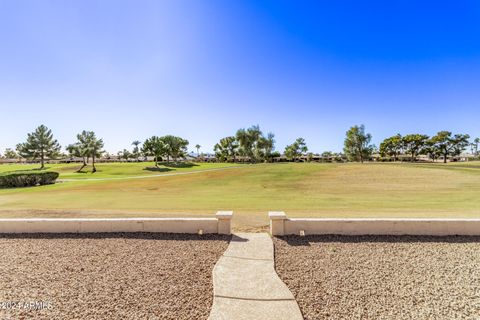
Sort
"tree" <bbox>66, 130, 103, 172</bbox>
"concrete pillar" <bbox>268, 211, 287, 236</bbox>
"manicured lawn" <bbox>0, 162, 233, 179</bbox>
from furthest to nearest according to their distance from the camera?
"tree" <bbox>66, 130, 103, 172</bbox> < "manicured lawn" <bbox>0, 162, 233, 179</bbox> < "concrete pillar" <bbox>268, 211, 287, 236</bbox>

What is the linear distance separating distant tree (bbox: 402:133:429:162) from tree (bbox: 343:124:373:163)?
18966 mm

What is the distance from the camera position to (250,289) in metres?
5.09

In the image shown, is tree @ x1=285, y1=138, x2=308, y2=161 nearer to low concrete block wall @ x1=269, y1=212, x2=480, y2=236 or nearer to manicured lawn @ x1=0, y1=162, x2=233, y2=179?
manicured lawn @ x1=0, y1=162, x2=233, y2=179

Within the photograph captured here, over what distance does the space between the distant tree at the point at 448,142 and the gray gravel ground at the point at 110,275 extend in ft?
373

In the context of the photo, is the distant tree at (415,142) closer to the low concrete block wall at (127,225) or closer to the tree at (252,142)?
the tree at (252,142)

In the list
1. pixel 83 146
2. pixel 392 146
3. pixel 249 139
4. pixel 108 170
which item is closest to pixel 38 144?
pixel 83 146

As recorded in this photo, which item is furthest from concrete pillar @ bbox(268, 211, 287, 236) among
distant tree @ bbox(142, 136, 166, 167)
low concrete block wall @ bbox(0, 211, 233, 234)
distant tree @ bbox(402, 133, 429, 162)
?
distant tree @ bbox(402, 133, 429, 162)

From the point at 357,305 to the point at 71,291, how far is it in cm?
590

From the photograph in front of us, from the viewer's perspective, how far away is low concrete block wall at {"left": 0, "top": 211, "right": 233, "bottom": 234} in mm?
8641

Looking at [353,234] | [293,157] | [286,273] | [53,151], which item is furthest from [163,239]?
[293,157]

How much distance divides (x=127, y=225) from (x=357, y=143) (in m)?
92.1

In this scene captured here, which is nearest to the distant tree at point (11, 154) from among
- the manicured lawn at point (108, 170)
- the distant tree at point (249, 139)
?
the manicured lawn at point (108, 170)

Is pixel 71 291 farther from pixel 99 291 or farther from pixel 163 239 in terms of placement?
pixel 163 239

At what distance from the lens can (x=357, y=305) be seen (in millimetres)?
4578
